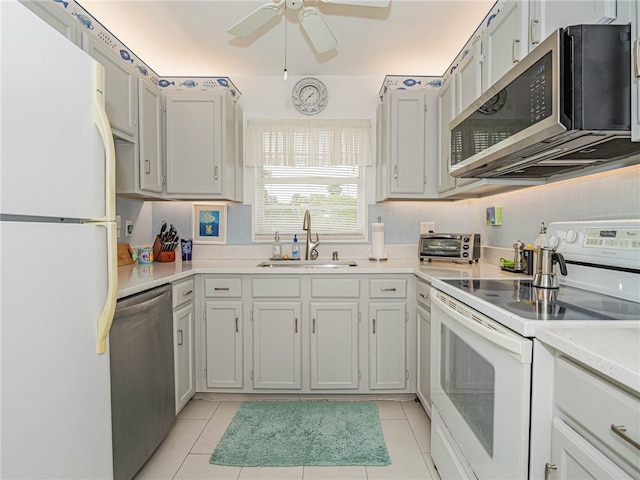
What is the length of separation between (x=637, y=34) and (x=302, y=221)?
2274 millimetres

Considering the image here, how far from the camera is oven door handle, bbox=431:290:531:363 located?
3.05 ft

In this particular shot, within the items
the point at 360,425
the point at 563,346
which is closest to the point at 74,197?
the point at 563,346

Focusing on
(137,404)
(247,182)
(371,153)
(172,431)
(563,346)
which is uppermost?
(371,153)

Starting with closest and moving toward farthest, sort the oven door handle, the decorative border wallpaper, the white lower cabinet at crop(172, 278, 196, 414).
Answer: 1. the oven door handle
2. the white lower cabinet at crop(172, 278, 196, 414)
3. the decorative border wallpaper

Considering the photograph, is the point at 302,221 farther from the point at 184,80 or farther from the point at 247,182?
the point at 184,80

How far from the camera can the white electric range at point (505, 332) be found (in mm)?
954

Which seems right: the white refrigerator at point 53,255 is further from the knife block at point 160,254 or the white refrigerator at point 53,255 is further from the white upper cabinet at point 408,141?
the white upper cabinet at point 408,141

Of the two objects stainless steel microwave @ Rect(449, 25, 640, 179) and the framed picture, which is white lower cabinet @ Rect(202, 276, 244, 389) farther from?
stainless steel microwave @ Rect(449, 25, 640, 179)

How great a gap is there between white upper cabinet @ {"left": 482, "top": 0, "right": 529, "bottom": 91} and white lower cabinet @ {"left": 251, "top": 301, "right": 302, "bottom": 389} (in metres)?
1.77

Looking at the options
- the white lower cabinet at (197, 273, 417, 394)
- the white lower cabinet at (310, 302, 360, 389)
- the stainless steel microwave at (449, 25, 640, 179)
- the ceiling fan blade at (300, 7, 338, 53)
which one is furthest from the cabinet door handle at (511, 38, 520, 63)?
the white lower cabinet at (310, 302, 360, 389)

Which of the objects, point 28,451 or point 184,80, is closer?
point 28,451

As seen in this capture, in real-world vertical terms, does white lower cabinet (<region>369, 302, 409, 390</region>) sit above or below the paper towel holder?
below

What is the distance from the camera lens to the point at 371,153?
9.45ft

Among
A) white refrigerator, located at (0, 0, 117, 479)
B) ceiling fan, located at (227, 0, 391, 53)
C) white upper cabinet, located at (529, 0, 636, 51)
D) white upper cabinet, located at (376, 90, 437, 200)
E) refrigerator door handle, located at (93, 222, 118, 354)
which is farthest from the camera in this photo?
white upper cabinet, located at (376, 90, 437, 200)
